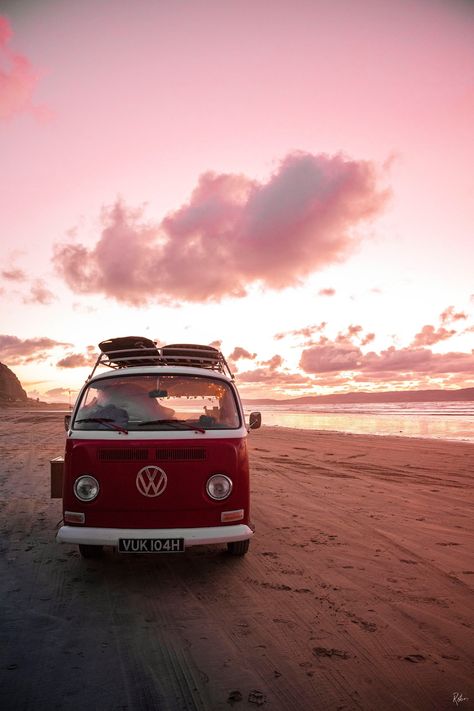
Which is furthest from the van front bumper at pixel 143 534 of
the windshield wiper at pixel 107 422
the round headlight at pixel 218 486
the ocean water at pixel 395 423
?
the ocean water at pixel 395 423

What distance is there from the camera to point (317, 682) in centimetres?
322

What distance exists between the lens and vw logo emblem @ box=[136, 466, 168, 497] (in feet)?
16.0

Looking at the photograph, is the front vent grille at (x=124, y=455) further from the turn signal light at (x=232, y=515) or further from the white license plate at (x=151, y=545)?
the turn signal light at (x=232, y=515)

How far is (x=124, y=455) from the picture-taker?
493 centimetres

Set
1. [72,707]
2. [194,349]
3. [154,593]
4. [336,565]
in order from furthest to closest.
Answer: [194,349] < [336,565] < [154,593] < [72,707]

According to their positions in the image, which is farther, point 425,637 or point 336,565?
point 336,565

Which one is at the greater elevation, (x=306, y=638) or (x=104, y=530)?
(x=104, y=530)

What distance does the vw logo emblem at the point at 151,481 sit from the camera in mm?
4879

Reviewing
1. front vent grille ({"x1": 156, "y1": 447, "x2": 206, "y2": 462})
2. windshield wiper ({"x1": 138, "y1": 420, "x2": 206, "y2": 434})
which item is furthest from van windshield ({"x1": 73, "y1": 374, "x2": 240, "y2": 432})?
front vent grille ({"x1": 156, "y1": 447, "x2": 206, "y2": 462})

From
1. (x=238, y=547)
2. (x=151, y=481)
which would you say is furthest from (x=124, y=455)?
(x=238, y=547)

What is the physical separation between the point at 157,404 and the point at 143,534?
1519mm

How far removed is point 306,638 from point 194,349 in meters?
3.94

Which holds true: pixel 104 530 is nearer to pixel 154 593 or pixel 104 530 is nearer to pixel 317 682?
pixel 154 593

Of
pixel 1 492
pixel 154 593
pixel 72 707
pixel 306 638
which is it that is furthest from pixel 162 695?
pixel 1 492
